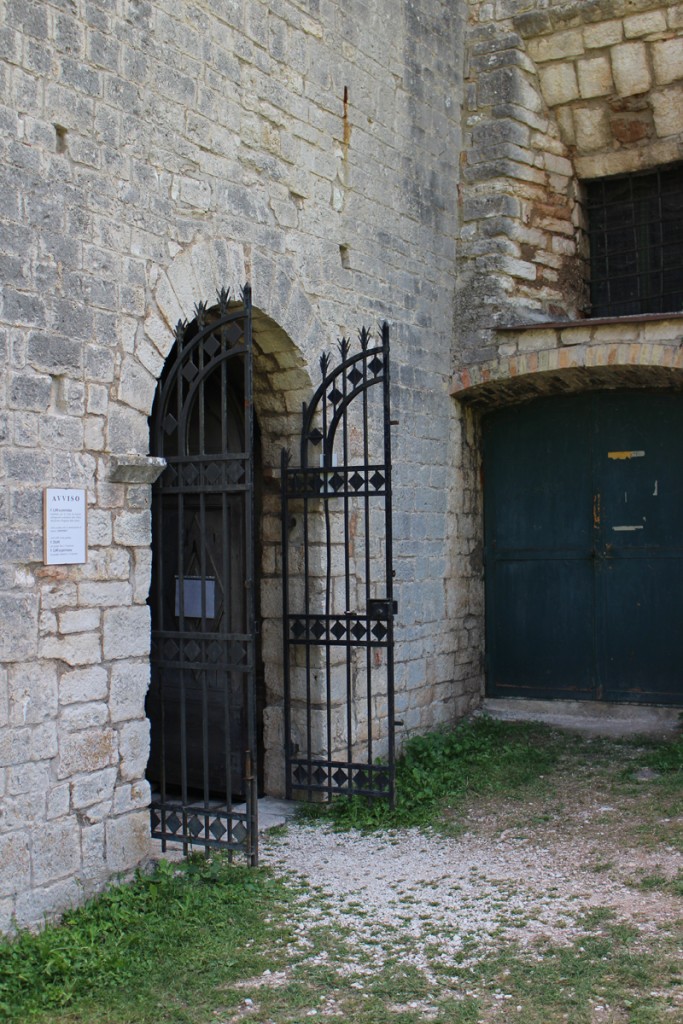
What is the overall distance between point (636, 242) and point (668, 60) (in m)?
1.17

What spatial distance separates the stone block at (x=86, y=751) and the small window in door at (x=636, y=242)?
482 cm

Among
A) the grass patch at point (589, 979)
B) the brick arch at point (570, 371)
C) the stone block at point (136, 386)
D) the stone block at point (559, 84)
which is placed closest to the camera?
the grass patch at point (589, 979)

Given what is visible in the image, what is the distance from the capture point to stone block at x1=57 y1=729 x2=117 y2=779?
414 cm

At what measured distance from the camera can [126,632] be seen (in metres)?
4.45

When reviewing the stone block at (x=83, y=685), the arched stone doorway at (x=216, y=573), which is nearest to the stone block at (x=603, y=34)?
the arched stone doorway at (x=216, y=573)

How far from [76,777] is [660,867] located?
8.02 feet

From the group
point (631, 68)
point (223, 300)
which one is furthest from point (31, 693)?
point (631, 68)

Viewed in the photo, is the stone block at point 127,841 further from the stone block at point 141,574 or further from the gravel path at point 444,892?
the stone block at point 141,574

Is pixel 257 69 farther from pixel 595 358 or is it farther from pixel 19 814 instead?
pixel 19 814

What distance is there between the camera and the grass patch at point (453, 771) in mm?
5457

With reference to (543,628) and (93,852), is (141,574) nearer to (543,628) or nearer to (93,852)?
(93,852)

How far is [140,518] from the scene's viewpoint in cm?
452

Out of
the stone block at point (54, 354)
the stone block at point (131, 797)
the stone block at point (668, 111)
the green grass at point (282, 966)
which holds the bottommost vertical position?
the green grass at point (282, 966)

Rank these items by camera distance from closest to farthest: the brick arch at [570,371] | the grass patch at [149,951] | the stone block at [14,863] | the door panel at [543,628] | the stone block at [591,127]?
the grass patch at [149,951], the stone block at [14,863], the brick arch at [570,371], the stone block at [591,127], the door panel at [543,628]
